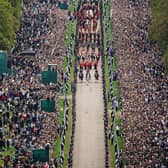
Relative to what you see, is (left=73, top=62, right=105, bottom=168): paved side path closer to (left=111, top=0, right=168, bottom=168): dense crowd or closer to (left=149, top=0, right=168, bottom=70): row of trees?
(left=111, top=0, right=168, bottom=168): dense crowd

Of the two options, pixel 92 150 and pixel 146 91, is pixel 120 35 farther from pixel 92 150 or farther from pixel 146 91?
pixel 92 150

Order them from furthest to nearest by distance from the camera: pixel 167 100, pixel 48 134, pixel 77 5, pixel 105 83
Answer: pixel 77 5 < pixel 105 83 < pixel 167 100 < pixel 48 134

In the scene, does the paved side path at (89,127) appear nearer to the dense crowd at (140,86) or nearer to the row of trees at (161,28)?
the dense crowd at (140,86)

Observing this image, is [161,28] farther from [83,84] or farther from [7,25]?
[7,25]

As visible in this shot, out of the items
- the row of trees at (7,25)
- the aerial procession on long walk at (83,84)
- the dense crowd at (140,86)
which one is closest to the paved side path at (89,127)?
the aerial procession on long walk at (83,84)

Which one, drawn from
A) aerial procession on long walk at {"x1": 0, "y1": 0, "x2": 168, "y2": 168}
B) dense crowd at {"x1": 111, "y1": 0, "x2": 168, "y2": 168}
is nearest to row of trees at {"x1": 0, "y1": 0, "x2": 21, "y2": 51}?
aerial procession on long walk at {"x1": 0, "y1": 0, "x2": 168, "y2": 168}

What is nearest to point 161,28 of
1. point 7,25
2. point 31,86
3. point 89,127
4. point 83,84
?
point 83,84

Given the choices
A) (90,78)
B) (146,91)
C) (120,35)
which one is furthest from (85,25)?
(146,91)
